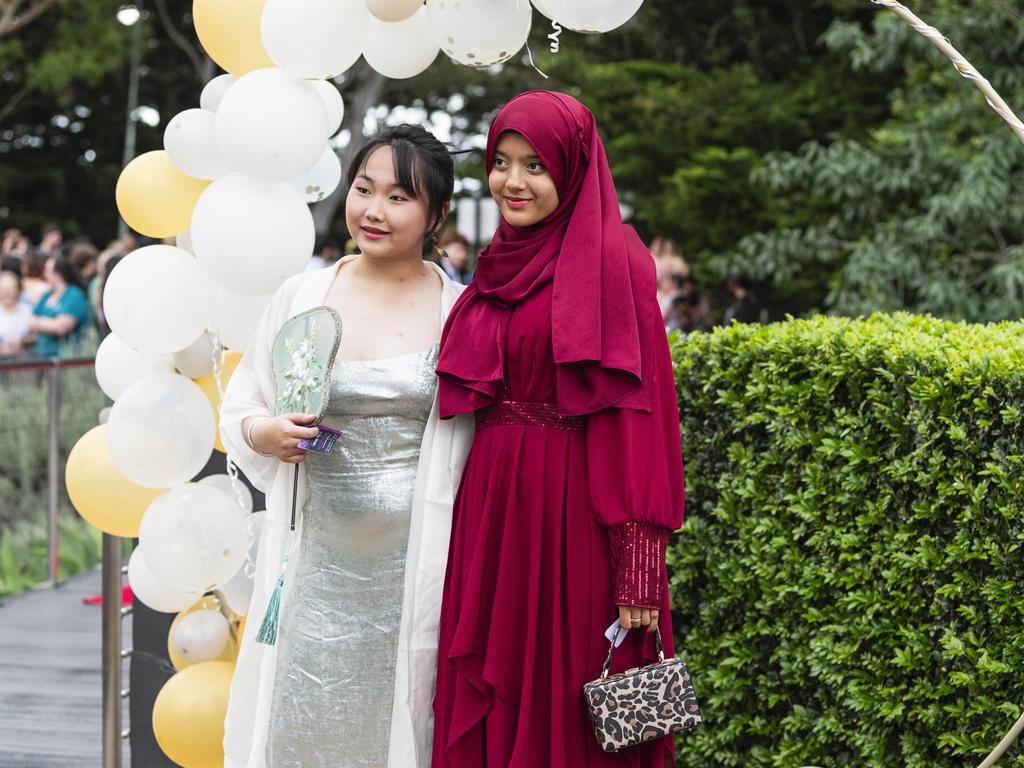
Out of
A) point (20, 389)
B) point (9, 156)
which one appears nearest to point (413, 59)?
point (20, 389)

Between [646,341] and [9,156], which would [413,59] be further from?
[9,156]

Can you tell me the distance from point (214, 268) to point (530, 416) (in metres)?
1.06

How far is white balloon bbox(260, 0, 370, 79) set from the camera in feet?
10.1

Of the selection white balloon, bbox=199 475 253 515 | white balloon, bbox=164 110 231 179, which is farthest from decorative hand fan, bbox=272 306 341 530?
white balloon, bbox=164 110 231 179

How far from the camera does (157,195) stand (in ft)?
11.4

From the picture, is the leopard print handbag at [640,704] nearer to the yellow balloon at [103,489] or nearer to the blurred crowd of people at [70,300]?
the yellow balloon at [103,489]

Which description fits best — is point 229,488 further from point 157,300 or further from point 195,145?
point 195,145

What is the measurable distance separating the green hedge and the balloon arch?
4.11 ft

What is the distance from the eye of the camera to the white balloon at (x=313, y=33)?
309cm

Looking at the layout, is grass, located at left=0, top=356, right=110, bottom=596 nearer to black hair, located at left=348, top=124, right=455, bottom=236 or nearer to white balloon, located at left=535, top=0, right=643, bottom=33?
black hair, located at left=348, top=124, right=455, bottom=236

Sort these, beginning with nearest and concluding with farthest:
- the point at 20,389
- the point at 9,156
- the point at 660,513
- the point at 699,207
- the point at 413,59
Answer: the point at 660,513, the point at 413,59, the point at 20,389, the point at 699,207, the point at 9,156

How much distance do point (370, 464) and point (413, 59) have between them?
1323 mm

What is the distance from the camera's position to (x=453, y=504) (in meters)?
2.89

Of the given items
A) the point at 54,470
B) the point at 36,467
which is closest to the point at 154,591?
the point at 54,470
